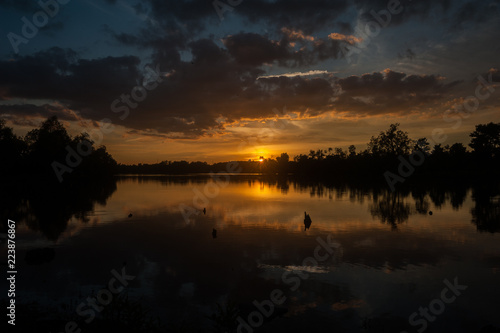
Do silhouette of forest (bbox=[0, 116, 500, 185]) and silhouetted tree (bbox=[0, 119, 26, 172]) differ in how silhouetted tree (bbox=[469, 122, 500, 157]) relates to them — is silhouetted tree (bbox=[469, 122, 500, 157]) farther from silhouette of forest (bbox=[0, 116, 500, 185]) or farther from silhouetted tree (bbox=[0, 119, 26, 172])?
silhouetted tree (bbox=[0, 119, 26, 172])

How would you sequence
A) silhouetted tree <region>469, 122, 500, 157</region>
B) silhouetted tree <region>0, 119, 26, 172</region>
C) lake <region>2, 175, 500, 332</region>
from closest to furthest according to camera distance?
lake <region>2, 175, 500, 332</region> < silhouetted tree <region>0, 119, 26, 172</region> < silhouetted tree <region>469, 122, 500, 157</region>

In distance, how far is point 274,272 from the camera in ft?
67.3

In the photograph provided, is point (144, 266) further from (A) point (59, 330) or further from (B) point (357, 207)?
(B) point (357, 207)

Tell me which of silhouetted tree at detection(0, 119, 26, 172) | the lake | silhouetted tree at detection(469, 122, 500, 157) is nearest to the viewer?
the lake

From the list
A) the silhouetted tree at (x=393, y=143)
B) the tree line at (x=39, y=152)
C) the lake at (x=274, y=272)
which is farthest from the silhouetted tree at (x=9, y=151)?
the silhouetted tree at (x=393, y=143)

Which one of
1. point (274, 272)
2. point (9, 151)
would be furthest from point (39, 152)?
point (274, 272)

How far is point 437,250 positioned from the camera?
85.6 feet

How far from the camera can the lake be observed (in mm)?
14375

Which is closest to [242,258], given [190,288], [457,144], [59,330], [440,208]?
[190,288]

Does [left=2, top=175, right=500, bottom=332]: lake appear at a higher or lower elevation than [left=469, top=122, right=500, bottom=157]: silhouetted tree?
lower

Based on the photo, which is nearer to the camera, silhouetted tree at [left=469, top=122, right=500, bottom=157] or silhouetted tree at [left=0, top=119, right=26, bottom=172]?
silhouetted tree at [left=0, top=119, right=26, bottom=172]

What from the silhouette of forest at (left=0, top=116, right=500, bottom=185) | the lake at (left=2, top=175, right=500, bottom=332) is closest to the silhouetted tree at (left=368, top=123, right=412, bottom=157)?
the silhouette of forest at (left=0, top=116, right=500, bottom=185)

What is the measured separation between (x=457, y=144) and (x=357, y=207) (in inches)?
5110

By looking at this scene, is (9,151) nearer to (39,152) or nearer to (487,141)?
(39,152)
